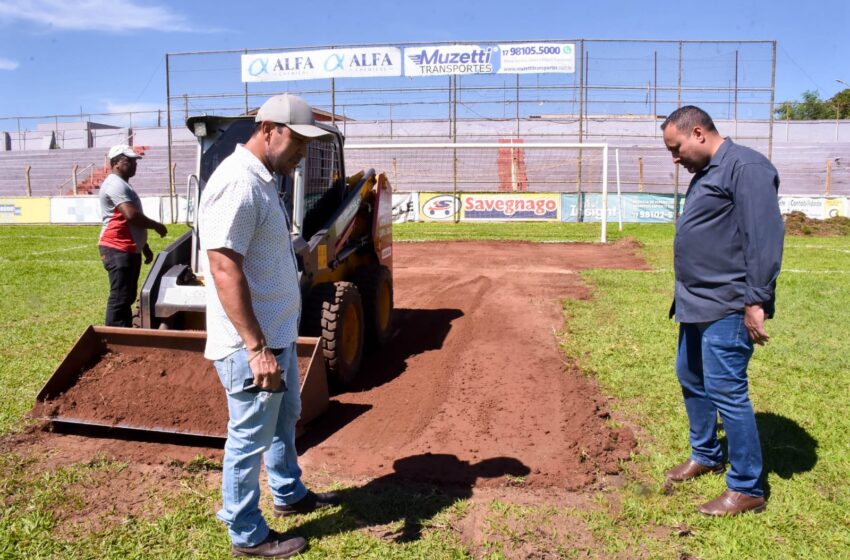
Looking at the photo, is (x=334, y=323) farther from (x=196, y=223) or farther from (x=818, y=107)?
(x=818, y=107)

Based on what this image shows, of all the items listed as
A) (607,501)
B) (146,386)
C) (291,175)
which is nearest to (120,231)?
(291,175)

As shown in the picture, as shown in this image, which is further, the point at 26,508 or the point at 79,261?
the point at 79,261

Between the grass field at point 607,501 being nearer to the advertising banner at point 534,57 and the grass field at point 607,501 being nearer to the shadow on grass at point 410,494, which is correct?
the shadow on grass at point 410,494

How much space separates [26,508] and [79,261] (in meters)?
12.1

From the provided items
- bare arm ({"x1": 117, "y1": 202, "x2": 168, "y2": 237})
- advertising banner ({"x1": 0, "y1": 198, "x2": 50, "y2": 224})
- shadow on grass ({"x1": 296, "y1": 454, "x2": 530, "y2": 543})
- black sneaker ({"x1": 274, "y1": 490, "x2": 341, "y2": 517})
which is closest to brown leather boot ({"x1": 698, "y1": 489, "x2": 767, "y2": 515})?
shadow on grass ({"x1": 296, "y1": 454, "x2": 530, "y2": 543})

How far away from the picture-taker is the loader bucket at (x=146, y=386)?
189 inches

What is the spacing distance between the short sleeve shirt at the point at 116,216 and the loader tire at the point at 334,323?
185 cm

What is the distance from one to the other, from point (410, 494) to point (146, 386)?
219 centimetres

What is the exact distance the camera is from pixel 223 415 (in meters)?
4.80

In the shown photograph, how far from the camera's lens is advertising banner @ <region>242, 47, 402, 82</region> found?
26.2 meters

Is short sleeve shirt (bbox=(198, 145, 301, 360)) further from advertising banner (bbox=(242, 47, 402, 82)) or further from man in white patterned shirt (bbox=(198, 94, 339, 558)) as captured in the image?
advertising banner (bbox=(242, 47, 402, 82))

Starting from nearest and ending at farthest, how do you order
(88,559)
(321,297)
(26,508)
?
(88,559), (26,508), (321,297)

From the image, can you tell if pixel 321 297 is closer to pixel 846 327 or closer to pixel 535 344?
pixel 535 344

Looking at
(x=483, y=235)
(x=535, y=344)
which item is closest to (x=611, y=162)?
(x=483, y=235)
